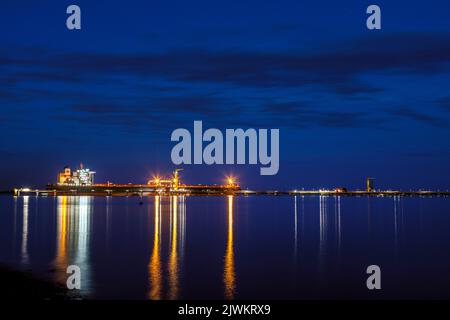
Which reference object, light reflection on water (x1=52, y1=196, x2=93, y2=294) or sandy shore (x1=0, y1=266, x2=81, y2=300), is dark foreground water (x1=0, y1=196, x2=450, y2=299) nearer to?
light reflection on water (x1=52, y1=196, x2=93, y2=294)

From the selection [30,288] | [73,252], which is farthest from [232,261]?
[30,288]

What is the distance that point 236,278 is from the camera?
28422 millimetres

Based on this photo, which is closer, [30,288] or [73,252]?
[30,288]

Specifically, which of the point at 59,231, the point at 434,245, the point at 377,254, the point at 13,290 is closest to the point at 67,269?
the point at 13,290

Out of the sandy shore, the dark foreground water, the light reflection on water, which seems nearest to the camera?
the sandy shore

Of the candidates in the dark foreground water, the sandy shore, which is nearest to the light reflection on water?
the dark foreground water

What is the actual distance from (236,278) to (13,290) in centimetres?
1065

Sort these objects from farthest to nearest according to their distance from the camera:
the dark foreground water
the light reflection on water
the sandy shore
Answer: the light reflection on water, the dark foreground water, the sandy shore

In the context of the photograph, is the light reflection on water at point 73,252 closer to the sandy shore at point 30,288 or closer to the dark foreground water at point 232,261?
the dark foreground water at point 232,261

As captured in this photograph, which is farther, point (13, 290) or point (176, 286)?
point (176, 286)

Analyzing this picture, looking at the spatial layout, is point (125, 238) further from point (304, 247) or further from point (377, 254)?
point (377, 254)

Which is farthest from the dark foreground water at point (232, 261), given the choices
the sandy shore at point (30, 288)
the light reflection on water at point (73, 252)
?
the sandy shore at point (30, 288)

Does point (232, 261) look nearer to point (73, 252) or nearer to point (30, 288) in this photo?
point (73, 252)
